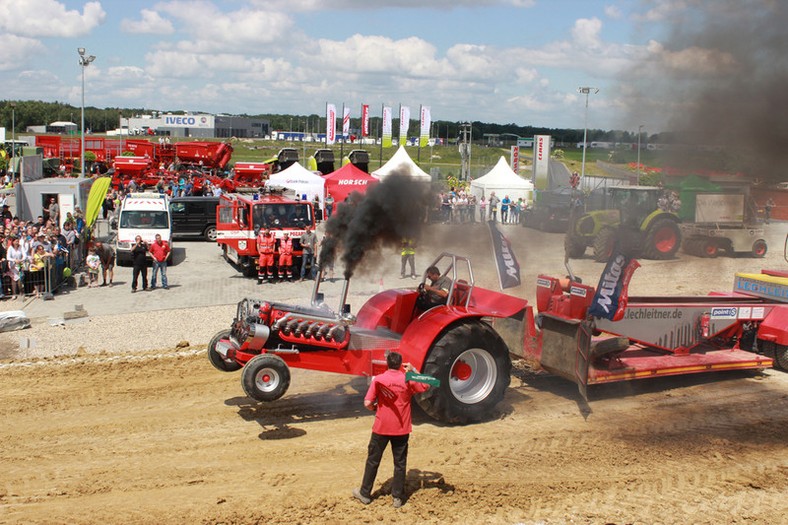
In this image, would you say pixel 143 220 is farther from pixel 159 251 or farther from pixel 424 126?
pixel 424 126

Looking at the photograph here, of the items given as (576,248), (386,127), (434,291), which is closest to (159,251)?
(434,291)

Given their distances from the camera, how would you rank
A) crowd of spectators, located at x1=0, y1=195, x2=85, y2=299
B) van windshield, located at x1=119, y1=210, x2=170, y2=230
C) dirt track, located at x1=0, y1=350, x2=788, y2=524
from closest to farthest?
dirt track, located at x1=0, y1=350, x2=788, y2=524 < crowd of spectators, located at x1=0, y1=195, x2=85, y2=299 < van windshield, located at x1=119, y1=210, x2=170, y2=230

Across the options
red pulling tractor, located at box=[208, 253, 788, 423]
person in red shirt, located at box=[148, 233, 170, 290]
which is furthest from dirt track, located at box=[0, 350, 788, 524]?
person in red shirt, located at box=[148, 233, 170, 290]

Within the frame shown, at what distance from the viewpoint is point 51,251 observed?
55.1ft

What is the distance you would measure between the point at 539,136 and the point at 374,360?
1011 inches

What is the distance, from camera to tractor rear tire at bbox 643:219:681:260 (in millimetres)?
20547

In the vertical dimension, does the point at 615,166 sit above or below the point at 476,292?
above

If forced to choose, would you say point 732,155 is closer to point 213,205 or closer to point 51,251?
point 51,251

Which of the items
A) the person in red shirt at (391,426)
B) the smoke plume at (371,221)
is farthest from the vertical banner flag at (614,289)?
the person in red shirt at (391,426)

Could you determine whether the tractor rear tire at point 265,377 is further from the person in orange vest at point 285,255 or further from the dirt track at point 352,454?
the person in orange vest at point 285,255

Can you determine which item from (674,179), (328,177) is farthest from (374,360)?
(328,177)

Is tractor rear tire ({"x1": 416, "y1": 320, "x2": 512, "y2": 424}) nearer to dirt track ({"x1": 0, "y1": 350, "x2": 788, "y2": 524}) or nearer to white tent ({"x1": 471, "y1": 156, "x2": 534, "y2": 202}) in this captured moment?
dirt track ({"x1": 0, "y1": 350, "x2": 788, "y2": 524})

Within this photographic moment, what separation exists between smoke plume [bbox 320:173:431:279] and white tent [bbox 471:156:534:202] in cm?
2424

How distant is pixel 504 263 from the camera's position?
10938 millimetres
